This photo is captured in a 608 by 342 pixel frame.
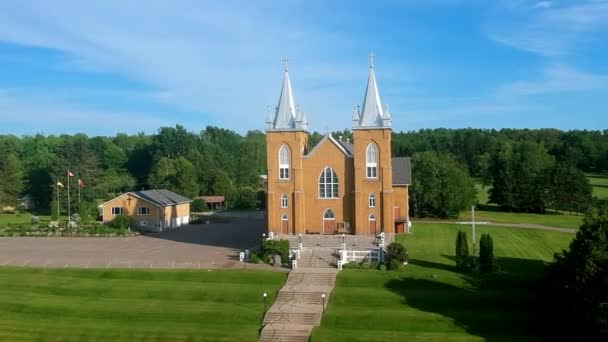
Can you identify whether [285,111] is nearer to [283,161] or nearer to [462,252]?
[283,161]

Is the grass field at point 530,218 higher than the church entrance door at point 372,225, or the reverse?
the church entrance door at point 372,225

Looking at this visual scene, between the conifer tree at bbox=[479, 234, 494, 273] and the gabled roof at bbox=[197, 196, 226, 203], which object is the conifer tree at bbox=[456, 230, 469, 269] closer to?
the conifer tree at bbox=[479, 234, 494, 273]

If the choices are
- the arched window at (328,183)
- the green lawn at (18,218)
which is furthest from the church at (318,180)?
the green lawn at (18,218)

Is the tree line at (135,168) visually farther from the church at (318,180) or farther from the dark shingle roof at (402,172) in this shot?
the church at (318,180)

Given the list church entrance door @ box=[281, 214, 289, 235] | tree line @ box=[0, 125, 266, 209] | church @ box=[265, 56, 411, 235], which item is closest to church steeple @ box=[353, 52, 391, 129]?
church @ box=[265, 56, 411, 235]

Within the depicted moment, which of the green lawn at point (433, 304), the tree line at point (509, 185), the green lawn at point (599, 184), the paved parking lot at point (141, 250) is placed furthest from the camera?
the green lawn at point (599, 184)

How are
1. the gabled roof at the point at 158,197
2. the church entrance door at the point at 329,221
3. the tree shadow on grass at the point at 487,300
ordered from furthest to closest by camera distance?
the gabled roof at the point at 158,197, the church entrance door at the point at 329,221, the tree shadow on grass at the point at 487,300

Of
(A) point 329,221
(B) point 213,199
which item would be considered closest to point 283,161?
(A) point 329,221
